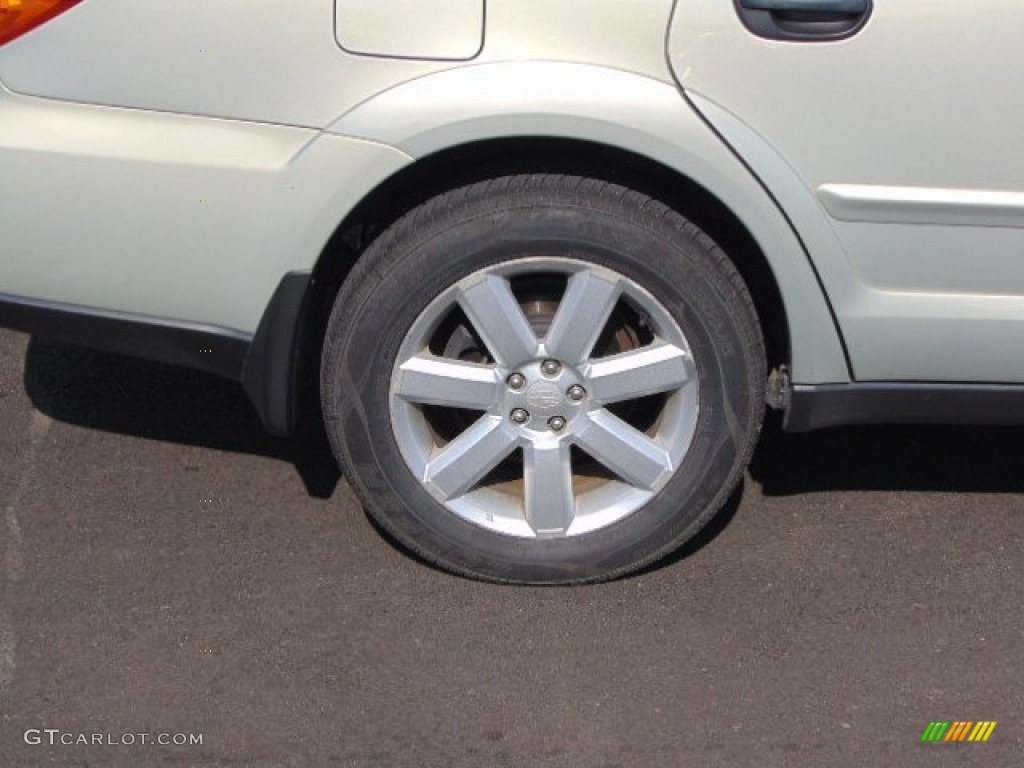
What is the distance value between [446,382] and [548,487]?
0.31 meters

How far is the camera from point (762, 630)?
311cm

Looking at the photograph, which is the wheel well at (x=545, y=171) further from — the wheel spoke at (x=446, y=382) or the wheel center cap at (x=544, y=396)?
the wheel center cap at (x=544, y=396)

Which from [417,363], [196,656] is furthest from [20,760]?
[417,363]

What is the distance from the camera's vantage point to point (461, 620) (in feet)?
10.2

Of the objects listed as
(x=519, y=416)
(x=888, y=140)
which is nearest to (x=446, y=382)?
(x=519, y=416)

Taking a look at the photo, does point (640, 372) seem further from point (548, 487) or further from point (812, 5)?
point (812, 5)

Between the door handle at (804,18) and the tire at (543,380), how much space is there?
0.41 m

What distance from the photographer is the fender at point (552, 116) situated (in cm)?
269

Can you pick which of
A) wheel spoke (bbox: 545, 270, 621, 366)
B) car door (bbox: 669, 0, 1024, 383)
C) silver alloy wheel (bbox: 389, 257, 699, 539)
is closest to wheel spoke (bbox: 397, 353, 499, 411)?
silver alloy wheel (bbox: 389, 257, 699, 539)

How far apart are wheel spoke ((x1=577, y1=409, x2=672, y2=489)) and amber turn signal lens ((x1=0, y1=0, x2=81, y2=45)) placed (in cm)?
131

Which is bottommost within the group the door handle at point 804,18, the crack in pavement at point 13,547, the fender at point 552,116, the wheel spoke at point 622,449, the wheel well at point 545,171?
the crack in pavement at point 13,547

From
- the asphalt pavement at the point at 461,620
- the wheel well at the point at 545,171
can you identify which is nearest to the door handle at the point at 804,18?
the wheel well at the point at 545,171

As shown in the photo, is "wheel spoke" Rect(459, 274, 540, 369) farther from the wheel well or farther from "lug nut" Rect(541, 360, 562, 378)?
the wheel well

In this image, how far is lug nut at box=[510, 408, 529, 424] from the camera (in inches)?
122
